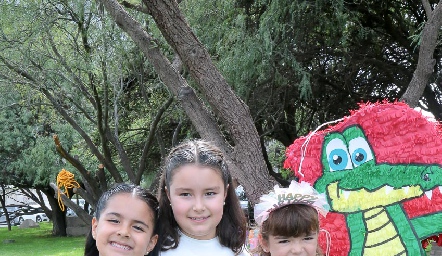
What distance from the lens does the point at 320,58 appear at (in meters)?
5.54

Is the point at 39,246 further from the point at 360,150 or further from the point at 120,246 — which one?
the point at 120,246

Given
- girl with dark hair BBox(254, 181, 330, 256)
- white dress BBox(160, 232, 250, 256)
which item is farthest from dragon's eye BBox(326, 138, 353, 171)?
white dress BBox(160, 232, 250, 256)

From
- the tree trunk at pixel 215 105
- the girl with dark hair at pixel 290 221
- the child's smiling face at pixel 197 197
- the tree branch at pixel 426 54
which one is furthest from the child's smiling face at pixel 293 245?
the tree branch at pixel 426 54

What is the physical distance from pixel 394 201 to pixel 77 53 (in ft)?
15.6

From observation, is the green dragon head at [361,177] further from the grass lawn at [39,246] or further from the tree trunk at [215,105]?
the grass lawn at [39,246]

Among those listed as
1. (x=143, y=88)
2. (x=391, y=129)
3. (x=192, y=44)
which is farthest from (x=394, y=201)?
(x=143, y=88)

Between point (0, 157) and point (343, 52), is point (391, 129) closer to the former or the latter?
point (343, 52)

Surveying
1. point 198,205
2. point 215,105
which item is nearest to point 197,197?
point 198,205

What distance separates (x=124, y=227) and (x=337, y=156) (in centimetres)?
136

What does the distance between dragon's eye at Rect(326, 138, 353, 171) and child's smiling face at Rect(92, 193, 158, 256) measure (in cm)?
123

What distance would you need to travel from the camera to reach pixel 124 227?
5.07 feet

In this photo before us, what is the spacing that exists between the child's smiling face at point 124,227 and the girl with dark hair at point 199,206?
0.41 ft

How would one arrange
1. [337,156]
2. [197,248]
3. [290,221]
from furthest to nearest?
[337,156] < [290,221] < [197,248]

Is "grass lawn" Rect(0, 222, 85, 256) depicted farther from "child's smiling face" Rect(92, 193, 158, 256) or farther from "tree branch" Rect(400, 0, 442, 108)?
"child's smiling face" Rect(92, 193, 158, 256)
